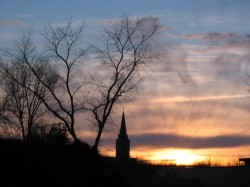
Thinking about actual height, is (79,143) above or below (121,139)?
below

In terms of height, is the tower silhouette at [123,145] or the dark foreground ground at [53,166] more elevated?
the tower silhouette at [123,145]

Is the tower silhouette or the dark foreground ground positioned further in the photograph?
the tower silhouette

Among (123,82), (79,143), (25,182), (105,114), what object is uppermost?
(123,82)

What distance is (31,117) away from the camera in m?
50.2

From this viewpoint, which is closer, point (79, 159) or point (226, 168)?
point (79, 159)

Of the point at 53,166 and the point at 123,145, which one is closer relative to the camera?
the point at 53,166

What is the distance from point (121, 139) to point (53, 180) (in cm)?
10747

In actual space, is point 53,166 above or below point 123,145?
below

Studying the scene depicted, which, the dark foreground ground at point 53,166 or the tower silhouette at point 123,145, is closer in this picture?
the dark foreground ground at point 53,166

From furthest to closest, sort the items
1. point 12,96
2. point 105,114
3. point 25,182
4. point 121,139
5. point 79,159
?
point 121,139, point 12,96, point 105,114, point 79,159, point 25,182

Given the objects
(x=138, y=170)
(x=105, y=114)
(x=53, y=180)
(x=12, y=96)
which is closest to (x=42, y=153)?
(x=53, y=180)

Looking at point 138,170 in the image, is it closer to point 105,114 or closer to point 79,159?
point 105,114

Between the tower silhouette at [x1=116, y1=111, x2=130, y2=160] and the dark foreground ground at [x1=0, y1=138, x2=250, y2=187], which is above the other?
the tower silhouette at [x1=116, y1=111, x2=130, y2=160]

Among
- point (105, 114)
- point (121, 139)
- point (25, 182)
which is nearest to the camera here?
point (25, 182)
